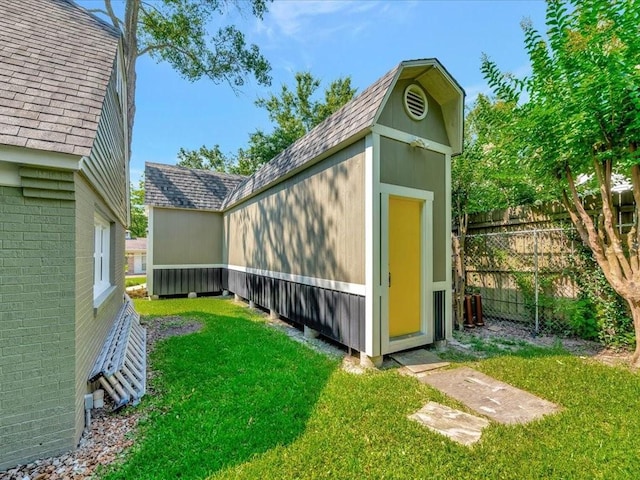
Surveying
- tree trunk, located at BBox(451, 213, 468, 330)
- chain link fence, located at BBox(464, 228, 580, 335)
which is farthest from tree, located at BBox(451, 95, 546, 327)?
chain link fence, located at BBox(464, 228, 580, 335)

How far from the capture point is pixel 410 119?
15.6ft

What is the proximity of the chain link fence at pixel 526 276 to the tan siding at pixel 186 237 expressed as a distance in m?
Result: 8.79

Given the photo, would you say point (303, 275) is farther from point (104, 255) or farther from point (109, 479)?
point (109, 479)

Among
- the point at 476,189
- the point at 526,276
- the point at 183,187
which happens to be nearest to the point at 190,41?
the point at 183,187

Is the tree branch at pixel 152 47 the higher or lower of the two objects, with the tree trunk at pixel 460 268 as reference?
higher

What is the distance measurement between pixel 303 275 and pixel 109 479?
4.03 meters

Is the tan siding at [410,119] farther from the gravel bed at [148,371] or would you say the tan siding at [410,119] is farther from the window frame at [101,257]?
the window frame at [101,257]

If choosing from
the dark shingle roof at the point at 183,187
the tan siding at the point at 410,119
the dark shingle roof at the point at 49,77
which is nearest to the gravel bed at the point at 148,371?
the dark shingle roof at the point at 49,77

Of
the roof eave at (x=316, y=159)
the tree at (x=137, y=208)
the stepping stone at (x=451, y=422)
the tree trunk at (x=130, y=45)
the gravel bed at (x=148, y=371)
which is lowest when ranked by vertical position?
the gravel bed at (x=148, y=371)

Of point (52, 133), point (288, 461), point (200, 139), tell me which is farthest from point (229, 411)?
point (200, 139)

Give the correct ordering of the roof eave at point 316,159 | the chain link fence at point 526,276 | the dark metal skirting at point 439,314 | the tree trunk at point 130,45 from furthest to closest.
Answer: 1. the tree trunk at point 130,45
2. the chain link fence at point 526,276
3. the dark metal skirting at point 439,314
4. the roof eave at point 316,159

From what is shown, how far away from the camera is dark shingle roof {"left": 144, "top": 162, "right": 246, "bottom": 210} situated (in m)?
10.6

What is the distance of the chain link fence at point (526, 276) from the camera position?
5.47 m

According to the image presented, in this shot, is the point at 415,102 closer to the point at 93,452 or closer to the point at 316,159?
the point at 316,159
